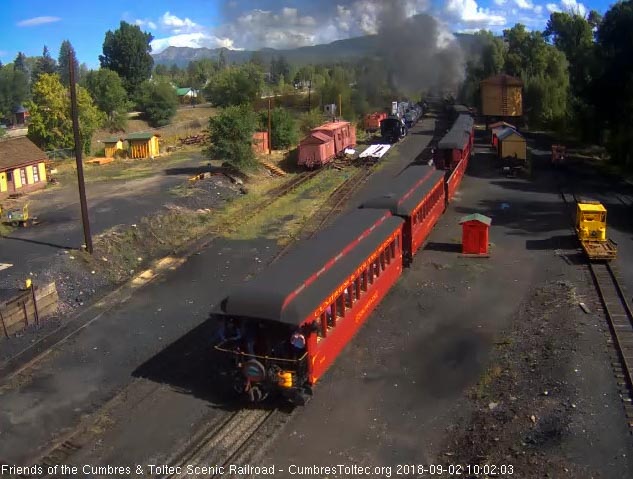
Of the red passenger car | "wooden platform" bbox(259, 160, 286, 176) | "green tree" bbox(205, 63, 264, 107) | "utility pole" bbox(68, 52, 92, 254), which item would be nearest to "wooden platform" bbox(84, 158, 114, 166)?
"wooden platform" bbox(259, 160, 286, 176)

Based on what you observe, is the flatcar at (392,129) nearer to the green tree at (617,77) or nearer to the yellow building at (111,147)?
the green tree at (617,77)

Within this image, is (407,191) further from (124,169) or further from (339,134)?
(124,169)

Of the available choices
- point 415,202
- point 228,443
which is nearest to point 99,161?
point 415,202

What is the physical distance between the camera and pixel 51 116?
52906 mm

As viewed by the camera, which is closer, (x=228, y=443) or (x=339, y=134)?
(x=228, y=443)

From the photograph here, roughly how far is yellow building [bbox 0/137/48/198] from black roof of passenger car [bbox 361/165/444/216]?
24.6 m

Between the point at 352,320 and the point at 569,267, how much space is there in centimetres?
1078

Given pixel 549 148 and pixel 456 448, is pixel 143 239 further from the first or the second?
pixel 549 148

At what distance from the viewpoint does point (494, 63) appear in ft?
273

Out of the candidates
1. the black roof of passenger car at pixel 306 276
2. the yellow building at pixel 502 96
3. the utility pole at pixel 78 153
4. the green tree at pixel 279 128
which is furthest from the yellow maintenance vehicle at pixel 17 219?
the yellow building at pixel 502 96

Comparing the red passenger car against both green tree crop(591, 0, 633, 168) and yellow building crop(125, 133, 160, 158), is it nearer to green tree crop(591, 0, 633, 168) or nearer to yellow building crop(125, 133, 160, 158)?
green tree crop(591, 0, 633, 168)

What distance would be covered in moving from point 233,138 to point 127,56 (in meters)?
67.1

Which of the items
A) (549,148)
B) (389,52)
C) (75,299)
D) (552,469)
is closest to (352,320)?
(552,469)

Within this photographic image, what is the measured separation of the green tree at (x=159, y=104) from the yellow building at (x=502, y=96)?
140 feet
